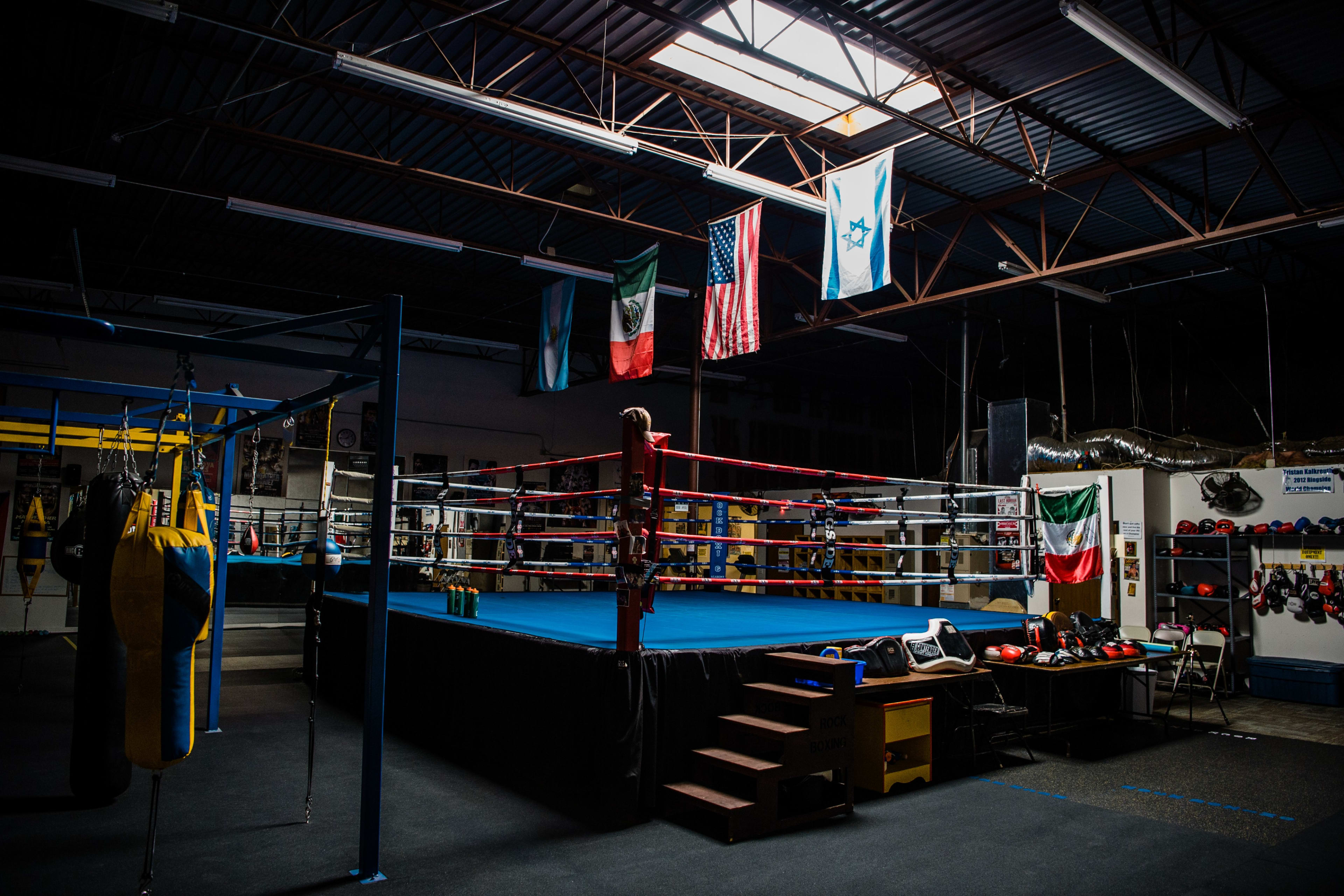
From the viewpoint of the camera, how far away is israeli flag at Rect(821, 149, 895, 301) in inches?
271

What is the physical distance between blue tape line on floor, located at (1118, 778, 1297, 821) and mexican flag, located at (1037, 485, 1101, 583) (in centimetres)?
254

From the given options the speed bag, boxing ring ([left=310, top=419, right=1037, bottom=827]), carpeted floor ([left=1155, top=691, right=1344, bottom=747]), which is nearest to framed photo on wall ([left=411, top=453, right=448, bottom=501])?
boxing ring ([left=310, top=419, right=1037, bottom=827])

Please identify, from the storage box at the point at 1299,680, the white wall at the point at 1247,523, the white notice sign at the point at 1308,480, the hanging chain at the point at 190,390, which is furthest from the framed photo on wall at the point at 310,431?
the white notice sign at the point at 1308,480

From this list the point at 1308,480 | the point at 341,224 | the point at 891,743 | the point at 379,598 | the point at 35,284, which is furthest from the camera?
the point at 35,284

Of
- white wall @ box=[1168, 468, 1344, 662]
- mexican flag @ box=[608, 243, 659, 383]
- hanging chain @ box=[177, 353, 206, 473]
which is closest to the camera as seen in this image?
hanging chain @ box=[177, 353, 206, 473]

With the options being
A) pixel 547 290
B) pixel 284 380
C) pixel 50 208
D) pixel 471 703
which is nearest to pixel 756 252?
pixel 547 290

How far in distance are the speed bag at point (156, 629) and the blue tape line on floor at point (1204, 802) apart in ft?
13.2

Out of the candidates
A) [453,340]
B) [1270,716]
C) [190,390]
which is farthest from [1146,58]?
[453,340]

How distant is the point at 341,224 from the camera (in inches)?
327

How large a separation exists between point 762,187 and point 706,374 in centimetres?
729

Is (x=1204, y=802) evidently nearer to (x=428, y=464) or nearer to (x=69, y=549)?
(x=69, y=549)

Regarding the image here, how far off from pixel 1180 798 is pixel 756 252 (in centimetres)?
556

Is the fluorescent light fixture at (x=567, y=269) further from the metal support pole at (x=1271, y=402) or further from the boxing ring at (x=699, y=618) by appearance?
the metal support pole at (x=1271, y=402)

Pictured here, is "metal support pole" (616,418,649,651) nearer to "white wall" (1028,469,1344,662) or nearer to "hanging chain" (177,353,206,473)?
"hanging chain" (177,353,206,473)
